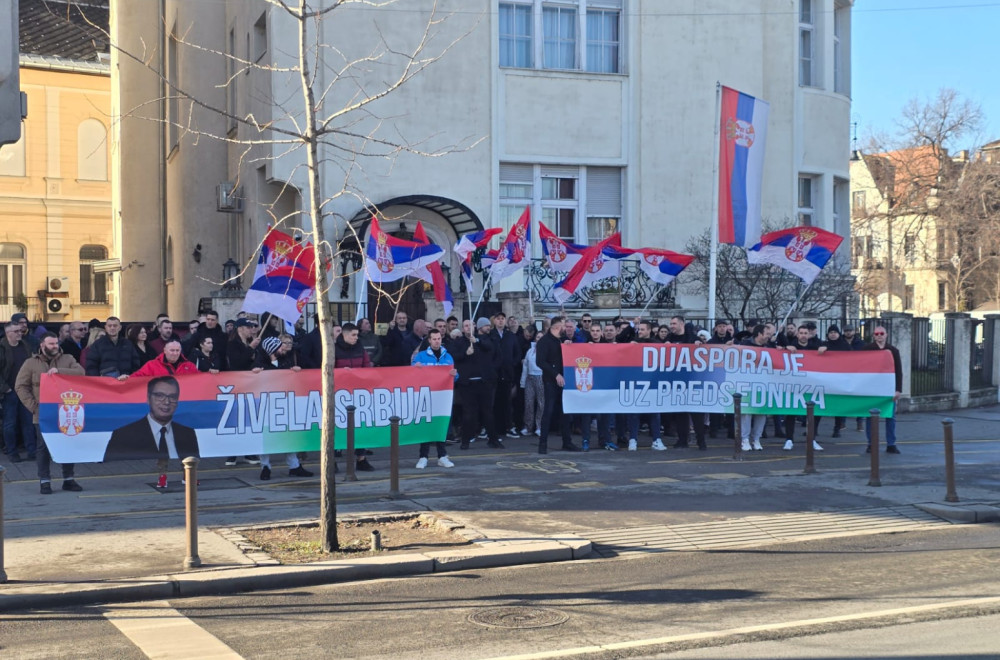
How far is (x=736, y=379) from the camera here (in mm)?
16391

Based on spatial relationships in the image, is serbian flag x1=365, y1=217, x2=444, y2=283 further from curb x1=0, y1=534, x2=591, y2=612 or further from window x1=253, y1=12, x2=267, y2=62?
window x1=253, y1=12, x2=267, y2=62

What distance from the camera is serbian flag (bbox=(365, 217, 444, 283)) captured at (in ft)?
53.0

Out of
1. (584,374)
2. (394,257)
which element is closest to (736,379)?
(584,374)

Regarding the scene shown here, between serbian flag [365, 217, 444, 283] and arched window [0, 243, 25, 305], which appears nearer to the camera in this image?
serbian flag [365, 217, 444, 283]

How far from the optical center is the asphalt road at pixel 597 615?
6.71 metres

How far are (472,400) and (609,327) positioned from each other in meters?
2.43

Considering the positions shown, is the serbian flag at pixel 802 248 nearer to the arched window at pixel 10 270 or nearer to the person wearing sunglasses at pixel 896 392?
the person wearing sunglasses at pixel 896 392

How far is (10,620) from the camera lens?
7582 mm

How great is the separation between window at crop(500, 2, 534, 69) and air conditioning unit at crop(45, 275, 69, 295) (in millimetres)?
36391

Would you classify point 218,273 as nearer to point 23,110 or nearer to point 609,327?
point 609,327

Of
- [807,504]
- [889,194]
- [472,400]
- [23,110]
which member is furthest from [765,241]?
[889,194]

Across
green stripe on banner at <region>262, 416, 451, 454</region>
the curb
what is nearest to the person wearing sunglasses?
green stripe on banner at <region>262, 416, 451, 454</region>

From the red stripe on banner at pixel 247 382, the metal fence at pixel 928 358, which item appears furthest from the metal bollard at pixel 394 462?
the metal fence at pixel 928 358

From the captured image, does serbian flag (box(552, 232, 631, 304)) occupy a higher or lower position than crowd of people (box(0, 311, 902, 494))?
higher
